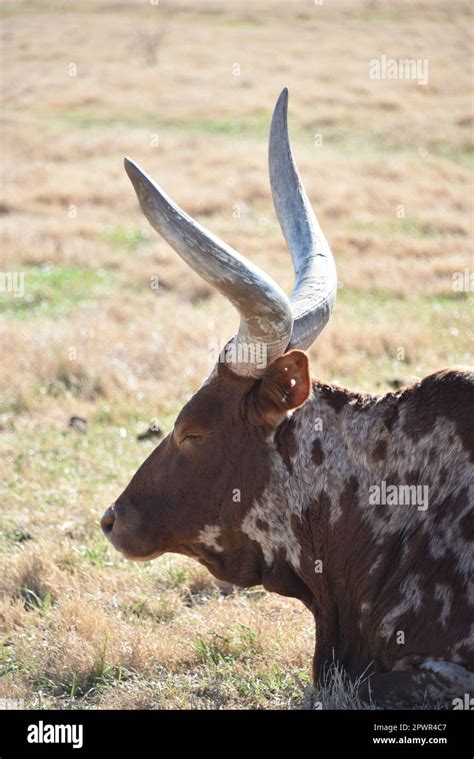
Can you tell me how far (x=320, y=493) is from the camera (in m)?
3.77

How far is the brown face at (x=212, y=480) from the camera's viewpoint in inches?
149

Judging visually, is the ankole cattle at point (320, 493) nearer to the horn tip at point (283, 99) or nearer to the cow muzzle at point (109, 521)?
the cow muzzle at point (109, 521)

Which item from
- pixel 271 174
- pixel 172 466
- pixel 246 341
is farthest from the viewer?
pixel 271 174

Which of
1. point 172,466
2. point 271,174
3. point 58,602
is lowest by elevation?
point 58,602

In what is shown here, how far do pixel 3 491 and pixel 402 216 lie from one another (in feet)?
30.1

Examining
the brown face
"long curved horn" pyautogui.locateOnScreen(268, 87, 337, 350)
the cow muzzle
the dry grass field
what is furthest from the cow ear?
the dry grass field

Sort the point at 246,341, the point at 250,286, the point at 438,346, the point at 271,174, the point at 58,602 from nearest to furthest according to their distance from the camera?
the point at 250,286, the point at 246,341, the point at 271,174, the point at 58,602, the point at 438,346

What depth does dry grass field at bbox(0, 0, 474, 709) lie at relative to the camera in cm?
455

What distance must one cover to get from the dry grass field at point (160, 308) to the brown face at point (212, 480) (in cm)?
63

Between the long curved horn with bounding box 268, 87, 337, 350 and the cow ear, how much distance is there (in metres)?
0.60

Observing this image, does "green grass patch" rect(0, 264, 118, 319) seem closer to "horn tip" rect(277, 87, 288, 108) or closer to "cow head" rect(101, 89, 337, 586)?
"horn tip" rect(277, 87, 288, 108)

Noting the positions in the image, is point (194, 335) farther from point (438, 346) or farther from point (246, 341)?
point (246, 341)

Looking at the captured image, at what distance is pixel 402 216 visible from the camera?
14.3m
